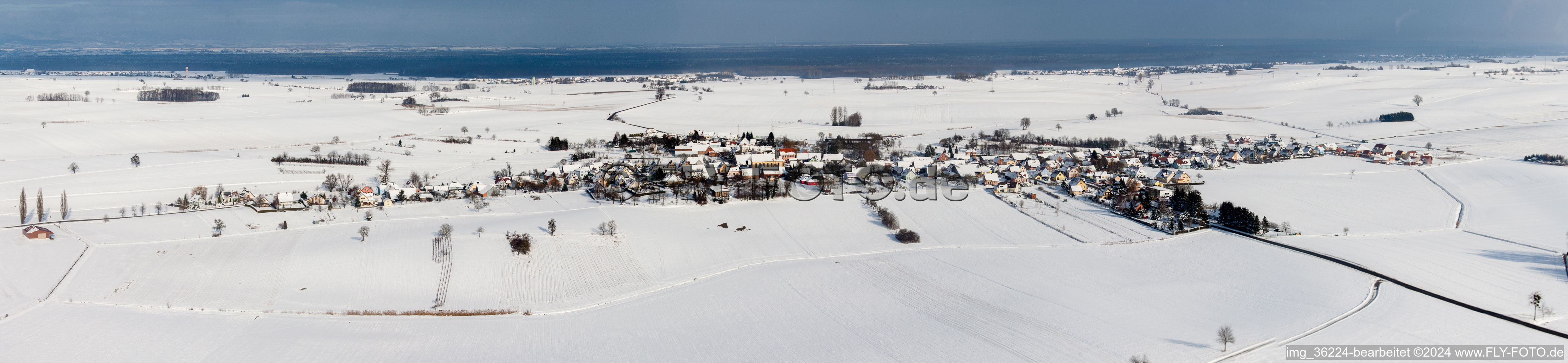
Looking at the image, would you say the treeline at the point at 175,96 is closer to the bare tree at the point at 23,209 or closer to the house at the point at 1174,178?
the bare tree at the point at 23,209

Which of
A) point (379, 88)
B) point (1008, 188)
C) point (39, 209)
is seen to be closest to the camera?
point (39, 209)

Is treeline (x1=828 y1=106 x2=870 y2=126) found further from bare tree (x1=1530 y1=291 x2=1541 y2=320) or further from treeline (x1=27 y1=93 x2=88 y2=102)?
treeline (x1=27 y1=93 x2=88 y2=102)

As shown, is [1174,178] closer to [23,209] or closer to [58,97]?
[23,209]

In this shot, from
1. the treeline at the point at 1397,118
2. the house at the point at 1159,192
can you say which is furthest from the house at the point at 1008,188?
the treeline at the point at 1397,118

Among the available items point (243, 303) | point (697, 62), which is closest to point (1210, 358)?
point (243, 303)

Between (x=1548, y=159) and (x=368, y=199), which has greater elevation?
(x=1548, y=159)

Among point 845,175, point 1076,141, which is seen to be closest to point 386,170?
point 845,175
